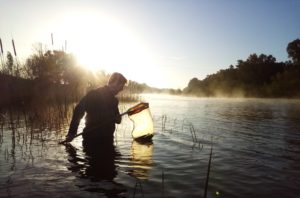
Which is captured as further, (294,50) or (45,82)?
(294,50)

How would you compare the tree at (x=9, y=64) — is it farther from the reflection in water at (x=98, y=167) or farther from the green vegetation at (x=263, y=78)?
the green vegetation at (x=263, y=78)

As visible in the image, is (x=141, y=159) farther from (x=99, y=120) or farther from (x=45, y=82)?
(x=45, y=82)

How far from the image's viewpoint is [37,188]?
590 cm

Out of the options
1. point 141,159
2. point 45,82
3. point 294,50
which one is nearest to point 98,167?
point 141,159

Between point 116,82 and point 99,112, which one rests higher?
point 116,82

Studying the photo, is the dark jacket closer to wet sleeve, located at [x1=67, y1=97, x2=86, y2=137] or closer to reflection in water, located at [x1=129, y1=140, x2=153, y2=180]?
wet sleeve, located at [x1=67, y1=97, x2=86, y2=137]

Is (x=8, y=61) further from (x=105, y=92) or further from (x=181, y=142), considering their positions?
(x=181, y=142)

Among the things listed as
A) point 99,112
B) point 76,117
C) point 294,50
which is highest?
point 294,50

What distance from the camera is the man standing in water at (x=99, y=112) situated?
8.38m

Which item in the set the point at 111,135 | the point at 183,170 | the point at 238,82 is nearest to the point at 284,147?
the point at 183,170

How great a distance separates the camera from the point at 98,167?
24.6 ft

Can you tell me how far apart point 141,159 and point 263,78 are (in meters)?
106

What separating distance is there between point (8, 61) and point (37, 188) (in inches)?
312

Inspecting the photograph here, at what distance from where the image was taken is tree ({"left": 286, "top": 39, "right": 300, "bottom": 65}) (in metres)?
98.2
